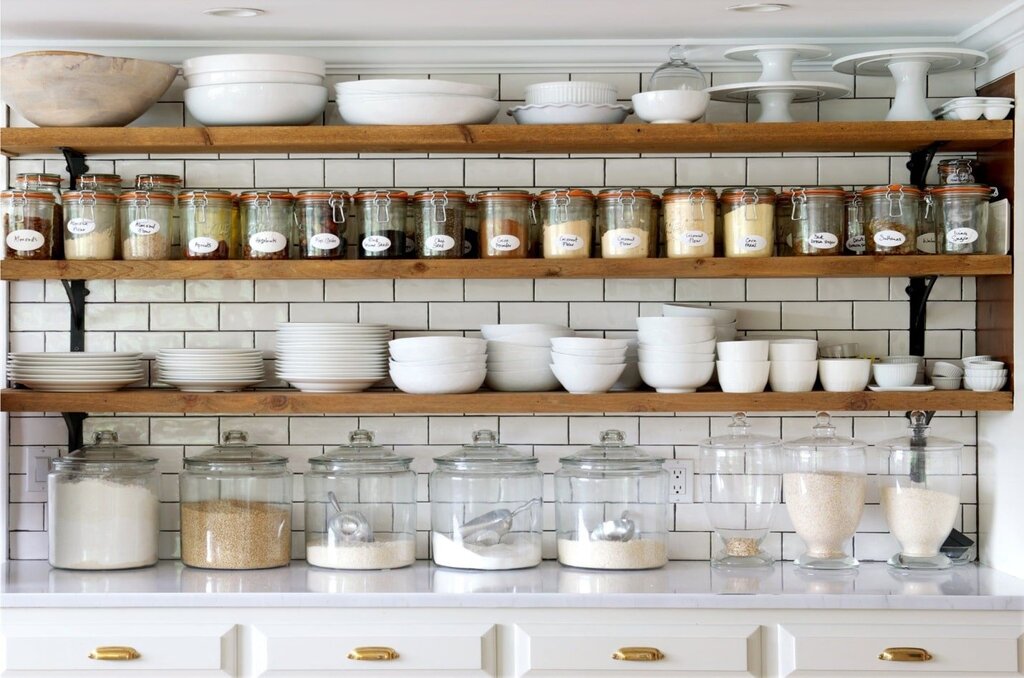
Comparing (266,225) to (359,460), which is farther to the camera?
(359,460)

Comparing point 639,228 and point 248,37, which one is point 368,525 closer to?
point 639,228

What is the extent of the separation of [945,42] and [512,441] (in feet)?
5.27

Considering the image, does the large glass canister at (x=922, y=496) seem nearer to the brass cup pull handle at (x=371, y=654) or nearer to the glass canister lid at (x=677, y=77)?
the glass canister lid at (x=677, y=77)

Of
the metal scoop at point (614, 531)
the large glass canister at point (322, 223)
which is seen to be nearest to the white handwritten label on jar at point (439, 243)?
the large glass canister at point (322, 223)

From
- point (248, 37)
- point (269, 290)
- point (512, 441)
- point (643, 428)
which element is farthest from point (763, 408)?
point (248, 37)

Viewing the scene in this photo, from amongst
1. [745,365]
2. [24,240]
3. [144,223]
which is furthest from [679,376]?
[24,240]

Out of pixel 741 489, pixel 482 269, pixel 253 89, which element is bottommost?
pixel 741 489

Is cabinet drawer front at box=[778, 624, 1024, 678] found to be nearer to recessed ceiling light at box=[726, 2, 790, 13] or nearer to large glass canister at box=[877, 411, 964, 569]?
large glass canister at box=[877, 411, 964, 569]

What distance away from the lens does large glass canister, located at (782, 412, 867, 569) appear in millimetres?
3039

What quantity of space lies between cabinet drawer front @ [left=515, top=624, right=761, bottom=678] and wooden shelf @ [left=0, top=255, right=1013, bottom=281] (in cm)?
88

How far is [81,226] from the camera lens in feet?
10.00

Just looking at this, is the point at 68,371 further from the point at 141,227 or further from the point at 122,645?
the point at 122,645

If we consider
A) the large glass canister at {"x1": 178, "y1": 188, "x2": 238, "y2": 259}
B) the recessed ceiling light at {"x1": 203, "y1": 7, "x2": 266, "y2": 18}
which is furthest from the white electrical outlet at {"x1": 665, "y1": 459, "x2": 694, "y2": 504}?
the recessed ceiling light at {"x1": 203, "y1": 7, "x2": 266, "y2": 18}

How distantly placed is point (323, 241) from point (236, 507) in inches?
29.0
